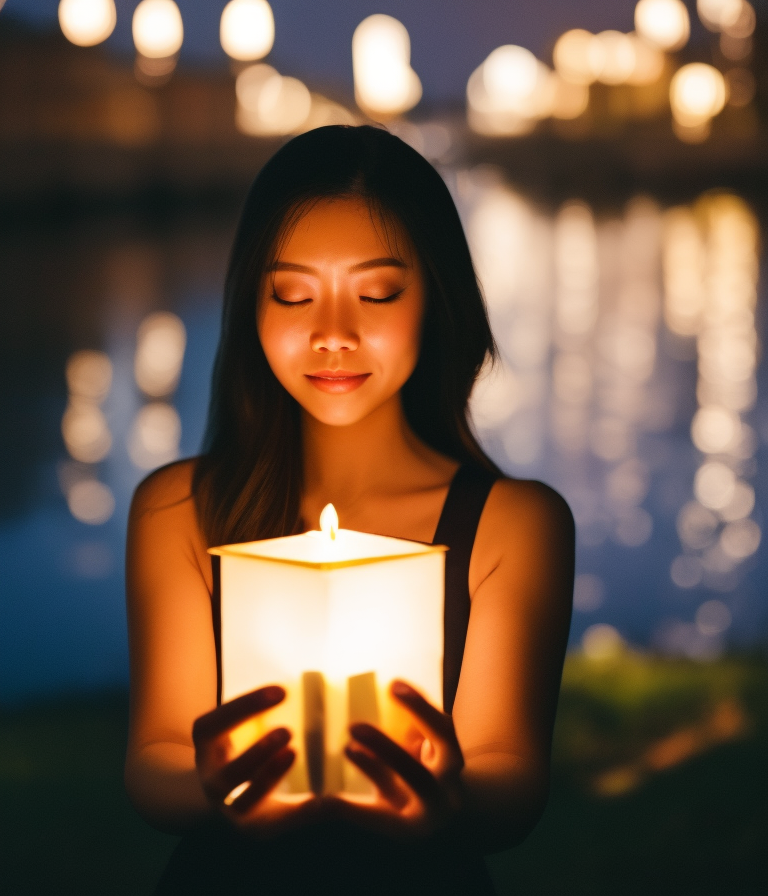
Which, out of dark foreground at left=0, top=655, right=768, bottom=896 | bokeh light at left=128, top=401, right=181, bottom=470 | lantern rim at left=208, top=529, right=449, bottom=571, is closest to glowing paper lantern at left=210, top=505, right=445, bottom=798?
lantern rim at left=208, top=529, right=449, bottom=571

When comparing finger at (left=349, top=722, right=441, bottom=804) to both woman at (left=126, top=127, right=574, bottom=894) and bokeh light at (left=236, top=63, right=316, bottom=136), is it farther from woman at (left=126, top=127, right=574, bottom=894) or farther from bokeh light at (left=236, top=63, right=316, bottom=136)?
bokeh light at (left=236, top=63, right=316, bottom=136)

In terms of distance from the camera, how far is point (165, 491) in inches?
61.3

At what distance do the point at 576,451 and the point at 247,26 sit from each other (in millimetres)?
6002

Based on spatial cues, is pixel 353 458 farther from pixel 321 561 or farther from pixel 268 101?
pixel 268 101

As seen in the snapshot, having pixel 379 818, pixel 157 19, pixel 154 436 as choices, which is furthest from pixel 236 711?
pixel 157 19

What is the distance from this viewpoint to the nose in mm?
1368

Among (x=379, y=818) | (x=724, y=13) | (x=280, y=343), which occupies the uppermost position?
(x=724, y=13)

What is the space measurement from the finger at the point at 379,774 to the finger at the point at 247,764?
2.2 inches

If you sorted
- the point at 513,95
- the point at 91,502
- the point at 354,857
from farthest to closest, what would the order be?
the point at 513,95 → the point at 91,502 → the point at 354,857

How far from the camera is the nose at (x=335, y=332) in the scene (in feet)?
4.49

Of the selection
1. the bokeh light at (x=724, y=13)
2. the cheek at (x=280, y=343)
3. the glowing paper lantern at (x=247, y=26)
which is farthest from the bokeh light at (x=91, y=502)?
the bokeh light at (x=724, y=13)

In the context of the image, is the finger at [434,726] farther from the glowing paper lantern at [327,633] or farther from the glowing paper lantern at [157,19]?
the glowing paper lantern at [157,19]

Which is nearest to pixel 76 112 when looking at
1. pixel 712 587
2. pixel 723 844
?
pixel 712 587

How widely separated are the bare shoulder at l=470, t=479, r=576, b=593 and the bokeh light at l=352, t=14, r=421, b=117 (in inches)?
733
